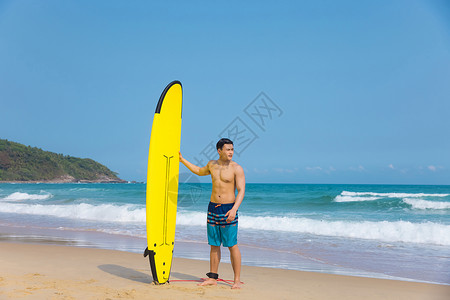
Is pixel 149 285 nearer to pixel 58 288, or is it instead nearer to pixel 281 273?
pixel 58 288

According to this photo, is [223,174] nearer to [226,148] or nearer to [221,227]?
[226,148]

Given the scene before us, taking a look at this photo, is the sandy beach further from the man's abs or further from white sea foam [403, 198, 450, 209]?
white sea foam [403, 198, 450, 209]

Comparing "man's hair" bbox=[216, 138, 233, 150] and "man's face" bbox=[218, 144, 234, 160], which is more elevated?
"man's hair" bbox=[216, 138, 233, 150]

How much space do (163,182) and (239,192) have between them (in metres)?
0.83

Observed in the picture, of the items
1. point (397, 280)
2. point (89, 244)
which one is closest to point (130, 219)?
point (89, 244)

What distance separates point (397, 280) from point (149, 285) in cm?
299

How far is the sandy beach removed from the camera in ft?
12.4

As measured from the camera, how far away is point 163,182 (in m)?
4.31

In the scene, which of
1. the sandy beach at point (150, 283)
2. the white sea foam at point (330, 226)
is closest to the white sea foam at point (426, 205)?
the white sea foam at point (330, 226)

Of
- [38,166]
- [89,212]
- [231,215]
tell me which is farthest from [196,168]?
[38,166]

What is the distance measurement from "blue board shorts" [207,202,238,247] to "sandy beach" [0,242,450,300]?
0.48 meters

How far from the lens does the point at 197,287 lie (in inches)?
162

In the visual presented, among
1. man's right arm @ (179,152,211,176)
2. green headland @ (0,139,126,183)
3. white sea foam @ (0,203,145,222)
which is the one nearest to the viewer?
man's right arm @ (179,152,211,176)

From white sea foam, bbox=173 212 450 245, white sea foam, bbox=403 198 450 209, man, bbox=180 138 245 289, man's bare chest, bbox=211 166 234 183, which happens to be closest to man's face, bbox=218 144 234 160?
man, bbox=180 138 245 289
